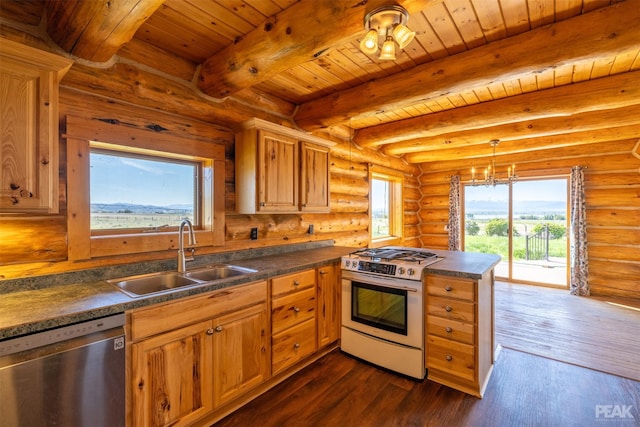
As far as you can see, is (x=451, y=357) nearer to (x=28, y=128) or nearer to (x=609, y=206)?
(x=28, y=128)

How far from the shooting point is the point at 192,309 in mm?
1773

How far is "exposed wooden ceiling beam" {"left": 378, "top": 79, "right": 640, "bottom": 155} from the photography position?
9.20ft

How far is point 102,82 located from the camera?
1979 mm

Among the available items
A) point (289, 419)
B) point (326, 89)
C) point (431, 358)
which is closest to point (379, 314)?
point (431, 358)

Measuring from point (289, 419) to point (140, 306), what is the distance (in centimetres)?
127

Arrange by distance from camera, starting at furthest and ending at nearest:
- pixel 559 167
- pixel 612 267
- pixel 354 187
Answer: pixel 559 167
pixel 612 267
pixel 354 187

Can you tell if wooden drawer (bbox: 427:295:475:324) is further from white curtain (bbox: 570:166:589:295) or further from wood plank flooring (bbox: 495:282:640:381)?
white curtain (bbox: 570:166:589:295)

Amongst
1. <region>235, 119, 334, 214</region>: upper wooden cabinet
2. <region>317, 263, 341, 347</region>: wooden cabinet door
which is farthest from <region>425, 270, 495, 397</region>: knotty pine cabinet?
<region>235, 119, 334, 214</region>: upper wooden cabinet

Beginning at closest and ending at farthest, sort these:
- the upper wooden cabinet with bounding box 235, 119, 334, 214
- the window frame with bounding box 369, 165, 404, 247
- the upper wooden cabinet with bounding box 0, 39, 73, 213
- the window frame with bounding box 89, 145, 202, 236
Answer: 1. the upper wooden cabinet with bounding box 0, 39, 73, 213
2. the window frame with bounding box 89, 145, 202, 236
3. the upper wooden cabinet with bounding box 235, 119, 334, 214
4. the window frame with bounding box 369, 165, 404, 247

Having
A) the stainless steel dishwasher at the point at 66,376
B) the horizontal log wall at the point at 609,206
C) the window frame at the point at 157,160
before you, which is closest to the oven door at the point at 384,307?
the window frame at the point at 157,160

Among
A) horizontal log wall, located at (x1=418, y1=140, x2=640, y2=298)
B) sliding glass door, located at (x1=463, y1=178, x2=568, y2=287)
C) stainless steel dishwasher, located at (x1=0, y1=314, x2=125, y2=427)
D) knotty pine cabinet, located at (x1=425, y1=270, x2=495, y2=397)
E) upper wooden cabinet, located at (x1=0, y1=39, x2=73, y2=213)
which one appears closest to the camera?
stainless steel dishwasher, located at (x1=0, y1=314, x2=125, y2=427)

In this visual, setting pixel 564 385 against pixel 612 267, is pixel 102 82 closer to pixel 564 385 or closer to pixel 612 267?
pixel 564 385

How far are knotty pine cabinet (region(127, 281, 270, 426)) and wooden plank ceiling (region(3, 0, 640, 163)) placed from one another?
1645 mm

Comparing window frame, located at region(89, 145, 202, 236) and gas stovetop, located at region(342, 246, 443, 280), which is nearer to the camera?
window frame, located at region(89, 145, 202, 236)
